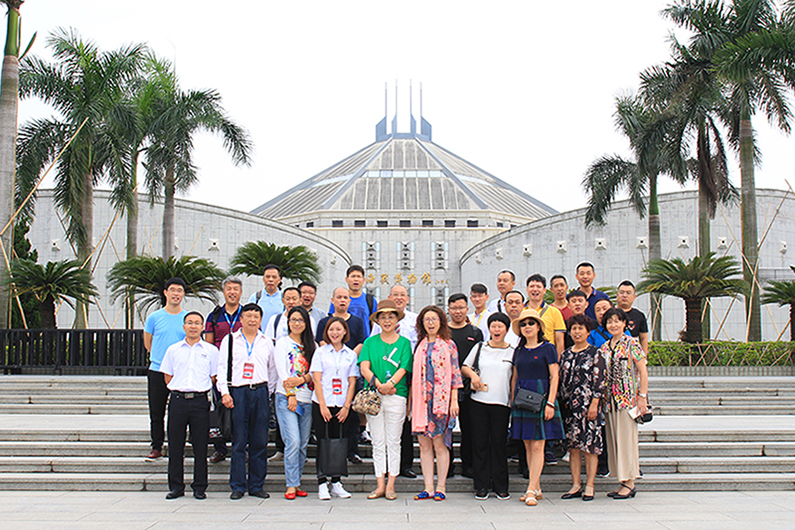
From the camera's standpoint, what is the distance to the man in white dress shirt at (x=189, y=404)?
6.27 meters

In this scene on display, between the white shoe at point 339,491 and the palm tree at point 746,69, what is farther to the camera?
the palm tree at point 746,69

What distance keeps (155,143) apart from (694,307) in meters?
16.1

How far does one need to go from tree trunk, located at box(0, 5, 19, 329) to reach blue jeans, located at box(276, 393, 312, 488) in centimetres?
1158

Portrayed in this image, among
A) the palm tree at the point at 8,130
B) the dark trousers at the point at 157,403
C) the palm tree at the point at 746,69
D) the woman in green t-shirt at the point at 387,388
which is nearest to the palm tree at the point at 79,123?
the palm tree at the point at 8,130

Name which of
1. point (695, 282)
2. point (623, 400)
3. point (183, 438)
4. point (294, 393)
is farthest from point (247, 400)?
point (695, 282)

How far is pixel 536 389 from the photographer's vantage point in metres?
6.12

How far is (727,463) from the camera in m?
7.10

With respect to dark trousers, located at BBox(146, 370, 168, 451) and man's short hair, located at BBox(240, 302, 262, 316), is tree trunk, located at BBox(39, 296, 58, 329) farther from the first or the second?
man's short hair, located at BBox(240, 302, 262, 316)

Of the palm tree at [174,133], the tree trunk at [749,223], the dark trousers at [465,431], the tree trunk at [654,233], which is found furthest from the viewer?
the tree trunk at [654,233]

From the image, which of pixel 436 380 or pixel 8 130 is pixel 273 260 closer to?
pixel 8 130

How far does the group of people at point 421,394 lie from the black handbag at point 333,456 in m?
A: 0.09

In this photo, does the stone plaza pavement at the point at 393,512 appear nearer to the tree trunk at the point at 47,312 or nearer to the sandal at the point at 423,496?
the sandal at the point at 423,496

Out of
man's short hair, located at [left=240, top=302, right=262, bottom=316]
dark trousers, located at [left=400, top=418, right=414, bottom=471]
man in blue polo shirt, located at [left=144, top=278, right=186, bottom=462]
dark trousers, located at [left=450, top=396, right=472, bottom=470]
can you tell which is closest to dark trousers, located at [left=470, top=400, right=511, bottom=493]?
dark trousers, located at [left=450, top=396, right=472, bottom=470]

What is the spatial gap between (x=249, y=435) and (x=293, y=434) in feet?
1.37
